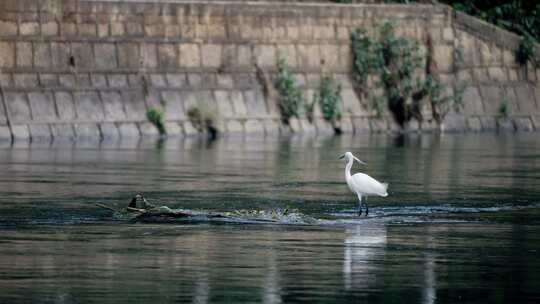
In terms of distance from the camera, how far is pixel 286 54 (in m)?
44.0

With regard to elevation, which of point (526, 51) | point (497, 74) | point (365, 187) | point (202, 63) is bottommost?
Answer: point (365, 187)

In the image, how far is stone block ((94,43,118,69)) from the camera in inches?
1564

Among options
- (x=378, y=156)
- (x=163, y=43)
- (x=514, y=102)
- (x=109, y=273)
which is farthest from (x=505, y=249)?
(x=514, y=102)

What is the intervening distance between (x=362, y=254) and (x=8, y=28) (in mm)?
22448

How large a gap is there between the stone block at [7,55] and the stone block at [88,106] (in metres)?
1.81

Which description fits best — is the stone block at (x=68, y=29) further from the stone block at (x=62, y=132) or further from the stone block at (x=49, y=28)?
the stone block at (x=62, y=132)

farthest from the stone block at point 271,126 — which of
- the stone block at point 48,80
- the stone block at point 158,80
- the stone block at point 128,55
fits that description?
the stone block at point 48,80

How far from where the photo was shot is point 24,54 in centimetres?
3828

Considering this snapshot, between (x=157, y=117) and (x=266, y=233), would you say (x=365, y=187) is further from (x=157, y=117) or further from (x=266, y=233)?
(x=157, y=117)

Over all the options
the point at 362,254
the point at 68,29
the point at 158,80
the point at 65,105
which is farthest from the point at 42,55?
the point at 362,254

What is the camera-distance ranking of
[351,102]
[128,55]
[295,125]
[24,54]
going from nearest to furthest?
1. [24,54]
2. [128,55]
3. [295,125]
4. [351,102]

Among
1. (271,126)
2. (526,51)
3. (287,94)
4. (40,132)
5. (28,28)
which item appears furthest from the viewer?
(526,51)

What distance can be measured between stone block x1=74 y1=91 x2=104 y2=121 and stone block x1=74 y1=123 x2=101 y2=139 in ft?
0.66

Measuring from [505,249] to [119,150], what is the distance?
692 inches
